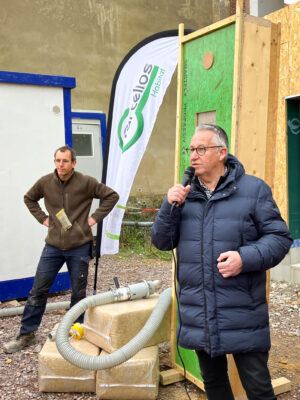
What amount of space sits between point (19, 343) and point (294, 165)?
5.04m

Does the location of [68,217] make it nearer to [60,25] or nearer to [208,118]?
[208,118]

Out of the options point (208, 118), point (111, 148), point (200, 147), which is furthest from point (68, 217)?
point (200, 147)

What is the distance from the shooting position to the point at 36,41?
45.2ft

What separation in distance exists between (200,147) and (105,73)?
13.1 metres

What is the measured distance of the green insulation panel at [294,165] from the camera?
7457 mm

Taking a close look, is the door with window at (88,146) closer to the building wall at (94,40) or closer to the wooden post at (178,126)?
the building wall at (94,40)

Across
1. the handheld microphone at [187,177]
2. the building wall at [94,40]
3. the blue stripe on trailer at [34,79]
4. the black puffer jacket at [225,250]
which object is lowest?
the black puffer jacket at [225,250]

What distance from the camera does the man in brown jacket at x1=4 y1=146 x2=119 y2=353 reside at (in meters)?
4.83

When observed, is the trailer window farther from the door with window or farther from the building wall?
the building wall

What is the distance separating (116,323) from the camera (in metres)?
3.92

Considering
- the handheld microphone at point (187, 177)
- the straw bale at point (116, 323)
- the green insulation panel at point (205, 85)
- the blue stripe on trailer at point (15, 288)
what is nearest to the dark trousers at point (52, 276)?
the straw bale at point (116, 323)

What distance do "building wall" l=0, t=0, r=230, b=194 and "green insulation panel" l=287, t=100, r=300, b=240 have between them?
8.36 meters

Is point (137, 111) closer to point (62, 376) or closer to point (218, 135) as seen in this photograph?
point (218, 135)

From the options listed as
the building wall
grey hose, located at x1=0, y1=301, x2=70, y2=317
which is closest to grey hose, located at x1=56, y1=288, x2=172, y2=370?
grey hose, located at x1=0, y1=301, x2=70, y2=317
